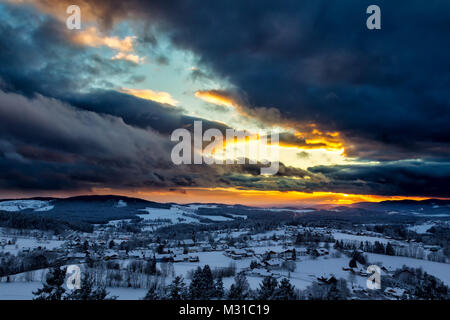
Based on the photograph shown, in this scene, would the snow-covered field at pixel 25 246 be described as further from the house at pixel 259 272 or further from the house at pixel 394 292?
the house at pixel 394 292

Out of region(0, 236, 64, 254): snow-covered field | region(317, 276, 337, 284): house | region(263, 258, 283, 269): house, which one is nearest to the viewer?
region(317, 276, 337, 284): house

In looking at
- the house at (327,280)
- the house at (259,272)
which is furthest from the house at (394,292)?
the house at (259,272)

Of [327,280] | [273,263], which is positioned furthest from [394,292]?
[273,263]

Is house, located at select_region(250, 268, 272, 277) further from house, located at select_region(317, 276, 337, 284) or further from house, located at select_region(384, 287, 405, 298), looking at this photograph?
house, located at select_region(384, 287, 405, 298)

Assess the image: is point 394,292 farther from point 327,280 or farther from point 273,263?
point 273,263

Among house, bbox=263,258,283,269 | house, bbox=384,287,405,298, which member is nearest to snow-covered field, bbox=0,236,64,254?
house, bbox=263,258,283,269

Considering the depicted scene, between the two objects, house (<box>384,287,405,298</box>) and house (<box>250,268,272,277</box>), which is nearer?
house (<box>384,287,405,298</box>)

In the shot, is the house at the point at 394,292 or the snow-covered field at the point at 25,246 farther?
the snow-covered field at the point at 25,246

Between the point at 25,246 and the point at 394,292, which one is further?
the point at 25,246

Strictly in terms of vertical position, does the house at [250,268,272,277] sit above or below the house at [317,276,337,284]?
below

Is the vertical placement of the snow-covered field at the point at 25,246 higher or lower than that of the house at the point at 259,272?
lower

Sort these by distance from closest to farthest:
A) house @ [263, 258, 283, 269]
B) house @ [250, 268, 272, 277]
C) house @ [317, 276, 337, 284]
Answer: house @ [317, 276, 337, 284]
house @ [250, 268, 272, 277]
house @ [263, 258, 283, 269]
